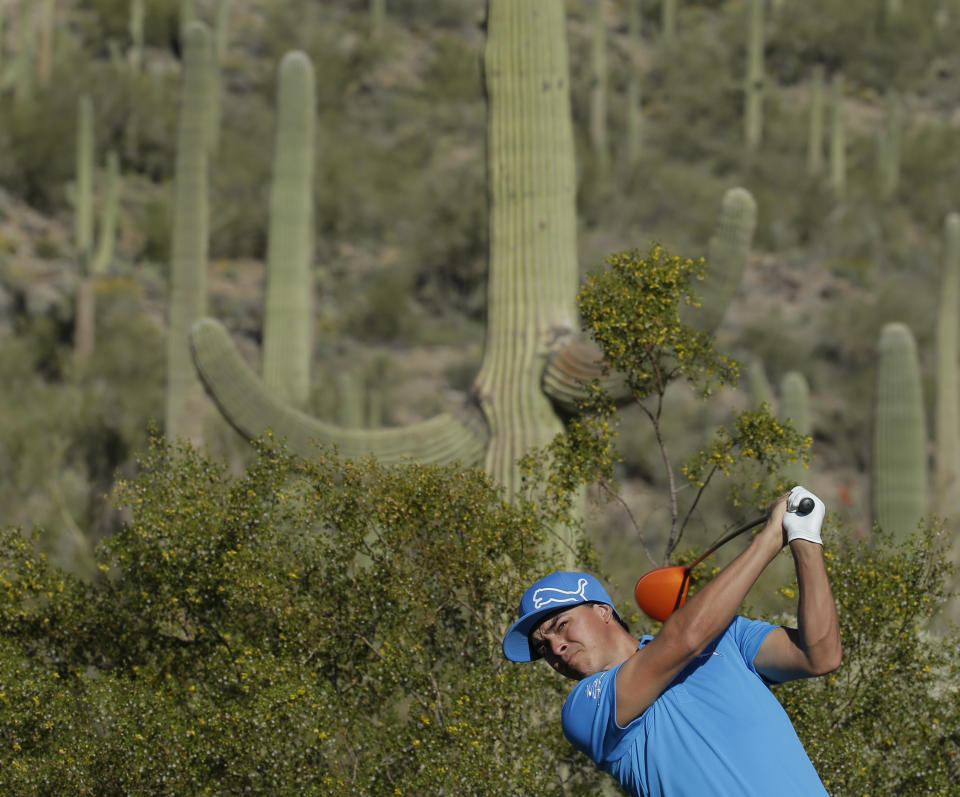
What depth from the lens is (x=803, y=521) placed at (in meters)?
2.60

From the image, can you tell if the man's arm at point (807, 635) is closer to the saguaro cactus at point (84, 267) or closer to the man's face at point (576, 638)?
the man's face at point (576, 638)

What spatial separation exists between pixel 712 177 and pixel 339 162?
963 centimetres

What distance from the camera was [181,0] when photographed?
33219mm

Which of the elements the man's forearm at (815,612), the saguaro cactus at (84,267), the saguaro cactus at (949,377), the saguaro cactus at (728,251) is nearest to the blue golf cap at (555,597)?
the man's forearm at (815,612)

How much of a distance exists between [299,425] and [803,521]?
5.02 metres

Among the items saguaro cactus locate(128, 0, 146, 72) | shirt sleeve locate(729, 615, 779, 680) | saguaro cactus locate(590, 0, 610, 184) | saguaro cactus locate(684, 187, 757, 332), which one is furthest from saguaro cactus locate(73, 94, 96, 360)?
shirt sleeve locate(729, 615, 779, 680)

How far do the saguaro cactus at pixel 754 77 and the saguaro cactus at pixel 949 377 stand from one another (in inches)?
705

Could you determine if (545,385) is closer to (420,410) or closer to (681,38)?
(420,410)

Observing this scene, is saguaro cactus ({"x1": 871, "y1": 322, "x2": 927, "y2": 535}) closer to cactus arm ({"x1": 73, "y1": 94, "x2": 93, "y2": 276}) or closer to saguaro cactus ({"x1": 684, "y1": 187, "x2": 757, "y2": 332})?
saguaro cactus ({"x1": 684, "y1": 187, "x2": 757, "y2": 332})

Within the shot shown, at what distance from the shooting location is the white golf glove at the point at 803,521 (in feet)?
8.52

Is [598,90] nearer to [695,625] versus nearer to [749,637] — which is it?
[749,637]

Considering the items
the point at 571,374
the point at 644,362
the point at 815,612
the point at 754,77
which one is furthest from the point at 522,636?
the point at 754,77

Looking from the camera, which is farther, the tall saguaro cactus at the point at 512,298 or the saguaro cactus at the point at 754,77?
the saguaro cactus at the point at 754,77

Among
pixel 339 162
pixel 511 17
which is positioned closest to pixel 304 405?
pixel 511 17
